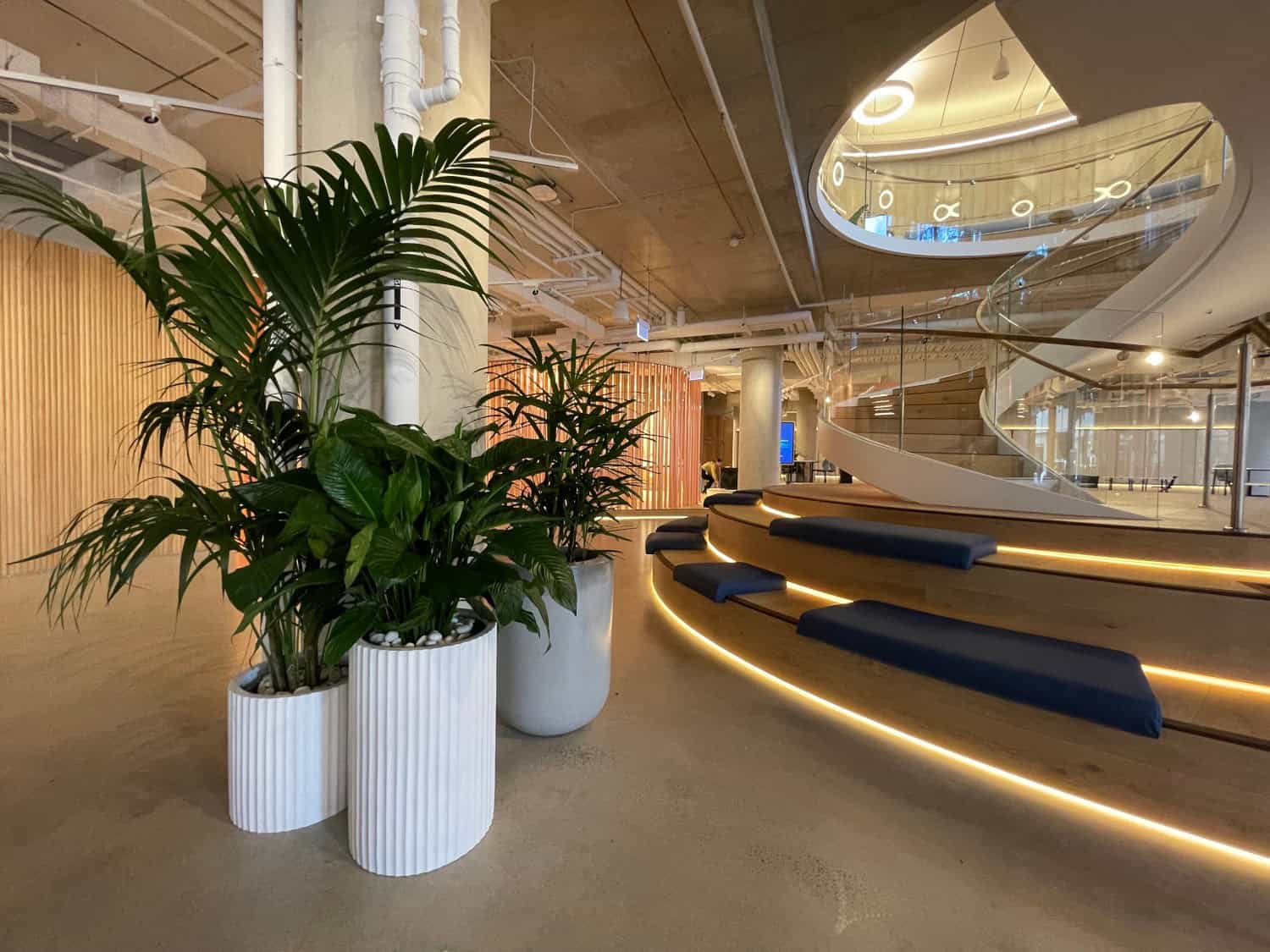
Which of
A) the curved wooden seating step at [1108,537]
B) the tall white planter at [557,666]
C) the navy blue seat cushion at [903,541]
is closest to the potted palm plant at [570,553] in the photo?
the tall white planter at [557,666]

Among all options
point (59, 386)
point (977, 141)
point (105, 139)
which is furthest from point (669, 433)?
point (105, 139)

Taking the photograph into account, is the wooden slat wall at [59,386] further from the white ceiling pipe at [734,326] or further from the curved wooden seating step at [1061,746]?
the white ceiling pipe at [734,326]

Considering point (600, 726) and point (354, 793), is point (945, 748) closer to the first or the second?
point (600, 726)

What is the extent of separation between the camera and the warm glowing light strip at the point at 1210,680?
1.82 metres

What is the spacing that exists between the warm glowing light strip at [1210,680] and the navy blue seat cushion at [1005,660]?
0.46 feet

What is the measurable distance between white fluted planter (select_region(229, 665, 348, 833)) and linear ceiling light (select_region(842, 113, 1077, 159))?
420 inches

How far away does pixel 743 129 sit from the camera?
12.4 feet

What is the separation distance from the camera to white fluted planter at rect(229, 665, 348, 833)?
4.93 ft

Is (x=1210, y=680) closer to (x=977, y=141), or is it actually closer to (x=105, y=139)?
(x=105, y=139)

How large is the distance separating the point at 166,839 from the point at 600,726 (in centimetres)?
138

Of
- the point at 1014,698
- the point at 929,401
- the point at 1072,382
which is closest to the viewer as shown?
the point at 1014,698

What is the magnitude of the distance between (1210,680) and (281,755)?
10.3 feet

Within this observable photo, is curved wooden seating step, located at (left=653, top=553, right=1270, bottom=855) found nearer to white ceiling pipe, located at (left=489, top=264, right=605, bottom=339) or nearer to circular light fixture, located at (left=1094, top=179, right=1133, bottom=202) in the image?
white ceiling pipe, located at (left=489, top=264, right=605, bottom=339)

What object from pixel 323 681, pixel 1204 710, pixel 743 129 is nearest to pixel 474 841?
pixel 323 681
